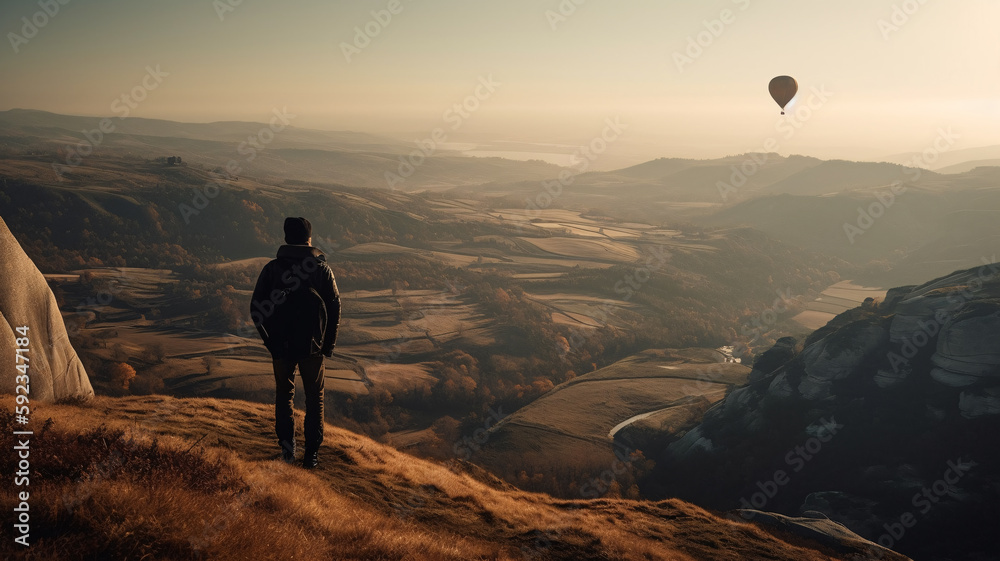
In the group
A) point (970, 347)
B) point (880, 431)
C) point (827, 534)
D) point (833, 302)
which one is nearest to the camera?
point (827, 534)

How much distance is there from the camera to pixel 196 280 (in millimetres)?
94750

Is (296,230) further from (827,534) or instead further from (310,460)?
(827,534)

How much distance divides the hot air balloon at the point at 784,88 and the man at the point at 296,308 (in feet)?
196

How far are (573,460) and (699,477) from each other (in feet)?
38.9

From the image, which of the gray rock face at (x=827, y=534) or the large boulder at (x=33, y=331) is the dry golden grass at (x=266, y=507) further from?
the large boulder at (x=33, y=331)

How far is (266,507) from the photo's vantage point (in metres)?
8.56

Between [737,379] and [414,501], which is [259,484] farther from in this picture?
[737,379]

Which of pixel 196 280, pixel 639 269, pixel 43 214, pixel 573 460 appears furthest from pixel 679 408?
pixel 43 214

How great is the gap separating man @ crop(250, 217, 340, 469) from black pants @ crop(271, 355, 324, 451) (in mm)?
19

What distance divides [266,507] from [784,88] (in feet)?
210

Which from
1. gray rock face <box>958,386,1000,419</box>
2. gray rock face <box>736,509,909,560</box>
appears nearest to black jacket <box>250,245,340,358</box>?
gray rock face <box>736,509,909,560</box>

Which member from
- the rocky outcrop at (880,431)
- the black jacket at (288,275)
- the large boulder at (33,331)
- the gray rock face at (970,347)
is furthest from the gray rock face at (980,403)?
the large boulder at (33,331)

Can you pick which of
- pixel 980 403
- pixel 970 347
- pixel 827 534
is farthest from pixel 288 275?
pixel 970 347

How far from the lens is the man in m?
9.82
